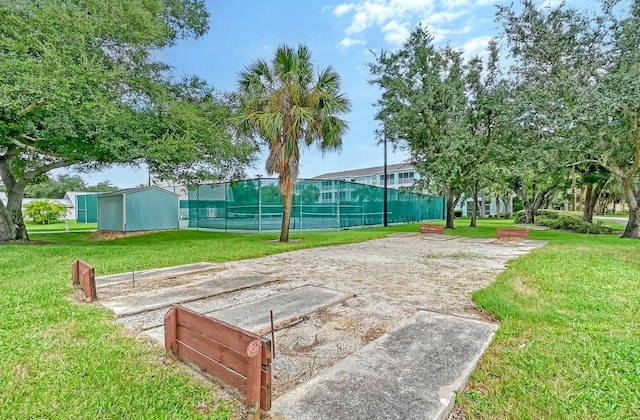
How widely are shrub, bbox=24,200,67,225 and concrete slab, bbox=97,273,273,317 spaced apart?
954 inches

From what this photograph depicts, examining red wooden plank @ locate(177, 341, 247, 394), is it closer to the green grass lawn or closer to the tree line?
the tree line

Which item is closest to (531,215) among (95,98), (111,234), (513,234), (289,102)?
(513,234)

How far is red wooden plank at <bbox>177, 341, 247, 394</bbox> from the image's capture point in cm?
197

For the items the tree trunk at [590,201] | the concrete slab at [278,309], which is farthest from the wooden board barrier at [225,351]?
the tree trunk at [590,201]

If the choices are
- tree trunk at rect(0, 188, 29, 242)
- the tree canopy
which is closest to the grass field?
the tree canopy

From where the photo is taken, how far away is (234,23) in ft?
38.4

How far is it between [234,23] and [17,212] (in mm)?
9611

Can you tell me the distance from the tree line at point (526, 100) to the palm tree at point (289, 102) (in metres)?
4.35

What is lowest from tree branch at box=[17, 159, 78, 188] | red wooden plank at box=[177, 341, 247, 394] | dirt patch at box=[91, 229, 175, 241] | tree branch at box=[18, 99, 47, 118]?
dirt patch at box=[91, 229, 175, 241]

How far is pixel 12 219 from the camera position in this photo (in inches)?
413

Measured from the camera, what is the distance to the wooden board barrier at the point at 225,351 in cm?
177

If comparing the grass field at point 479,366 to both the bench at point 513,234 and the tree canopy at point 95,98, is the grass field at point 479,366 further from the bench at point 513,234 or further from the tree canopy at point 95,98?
the bench at point 513,234

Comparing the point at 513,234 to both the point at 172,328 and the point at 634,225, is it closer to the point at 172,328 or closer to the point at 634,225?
the point at 634,225

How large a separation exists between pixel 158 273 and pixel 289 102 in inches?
235
